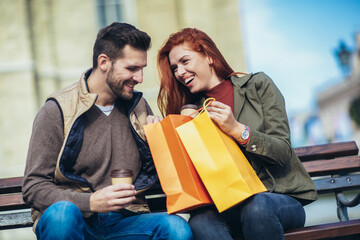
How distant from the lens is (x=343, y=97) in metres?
56.8

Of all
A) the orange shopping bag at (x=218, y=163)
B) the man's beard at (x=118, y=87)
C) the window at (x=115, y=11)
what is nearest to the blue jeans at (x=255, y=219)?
the orange shopping bag at (x=218, y=163)

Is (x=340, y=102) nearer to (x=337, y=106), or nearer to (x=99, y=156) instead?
(x=337, y=106)

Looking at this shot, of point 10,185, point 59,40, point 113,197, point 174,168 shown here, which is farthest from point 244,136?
point 59,40

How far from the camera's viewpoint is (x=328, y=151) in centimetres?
362

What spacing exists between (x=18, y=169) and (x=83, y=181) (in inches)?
304

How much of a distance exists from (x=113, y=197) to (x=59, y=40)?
889cm

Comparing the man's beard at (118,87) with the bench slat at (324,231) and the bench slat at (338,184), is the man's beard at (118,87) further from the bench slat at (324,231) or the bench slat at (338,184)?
the bench slat at (338,184)

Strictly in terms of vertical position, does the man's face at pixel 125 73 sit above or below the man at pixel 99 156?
above

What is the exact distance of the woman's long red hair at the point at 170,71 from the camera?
3.21m

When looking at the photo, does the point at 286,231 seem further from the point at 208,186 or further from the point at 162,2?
the point at 162,2

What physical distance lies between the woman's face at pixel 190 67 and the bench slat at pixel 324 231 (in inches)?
47.9

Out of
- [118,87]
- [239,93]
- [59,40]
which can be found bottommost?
[239,93]

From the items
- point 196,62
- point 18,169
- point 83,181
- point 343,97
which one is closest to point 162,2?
point 18,169

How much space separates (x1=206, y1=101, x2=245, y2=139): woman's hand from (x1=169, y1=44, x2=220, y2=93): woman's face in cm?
54
